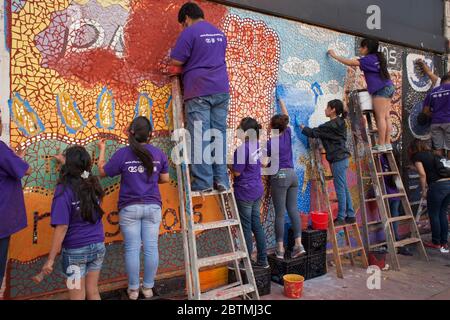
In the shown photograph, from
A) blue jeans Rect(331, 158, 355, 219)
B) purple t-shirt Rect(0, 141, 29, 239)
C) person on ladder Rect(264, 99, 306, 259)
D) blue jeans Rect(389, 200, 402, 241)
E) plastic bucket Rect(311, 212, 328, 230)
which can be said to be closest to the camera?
Answer: purple t-shirt Rect(0, 141, 29, 239)

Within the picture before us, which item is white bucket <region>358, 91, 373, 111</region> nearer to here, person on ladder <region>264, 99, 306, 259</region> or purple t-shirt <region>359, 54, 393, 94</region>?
purple t-shirt <region>359, 54, 393, 94</region>

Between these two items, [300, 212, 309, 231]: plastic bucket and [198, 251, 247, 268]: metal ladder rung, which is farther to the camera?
[300, 212, 309, 231]: plastic bucket

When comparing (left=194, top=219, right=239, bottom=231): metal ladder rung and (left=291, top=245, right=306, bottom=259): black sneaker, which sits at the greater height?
(left=194, top=219, right=239, bottom=231): metal ladder rung

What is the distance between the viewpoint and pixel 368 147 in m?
5.37

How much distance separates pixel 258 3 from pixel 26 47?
2.62 m

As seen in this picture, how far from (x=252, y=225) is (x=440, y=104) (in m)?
3.89

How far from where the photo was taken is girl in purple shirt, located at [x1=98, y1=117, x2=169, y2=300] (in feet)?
10.8

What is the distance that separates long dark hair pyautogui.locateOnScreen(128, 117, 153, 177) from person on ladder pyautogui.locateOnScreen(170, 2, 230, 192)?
44cm

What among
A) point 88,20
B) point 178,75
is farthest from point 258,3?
point 88,20

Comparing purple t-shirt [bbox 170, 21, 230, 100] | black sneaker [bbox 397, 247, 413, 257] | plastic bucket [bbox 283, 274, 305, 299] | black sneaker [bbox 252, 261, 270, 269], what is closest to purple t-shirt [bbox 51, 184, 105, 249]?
purple t-shirt [bbox 170, 21, 230, 100]

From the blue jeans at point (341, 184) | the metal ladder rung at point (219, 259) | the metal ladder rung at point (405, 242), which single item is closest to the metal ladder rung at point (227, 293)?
the metal ladder rung at point (219, 259)

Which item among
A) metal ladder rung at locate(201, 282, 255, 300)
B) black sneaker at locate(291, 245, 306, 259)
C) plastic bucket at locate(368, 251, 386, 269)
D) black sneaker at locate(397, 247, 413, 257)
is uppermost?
black sneaker at locate(291, 245, 306, 259)

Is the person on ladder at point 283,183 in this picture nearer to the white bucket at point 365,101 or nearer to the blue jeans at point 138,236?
the white bucket at point 365,101

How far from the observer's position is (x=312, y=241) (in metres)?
4.64
